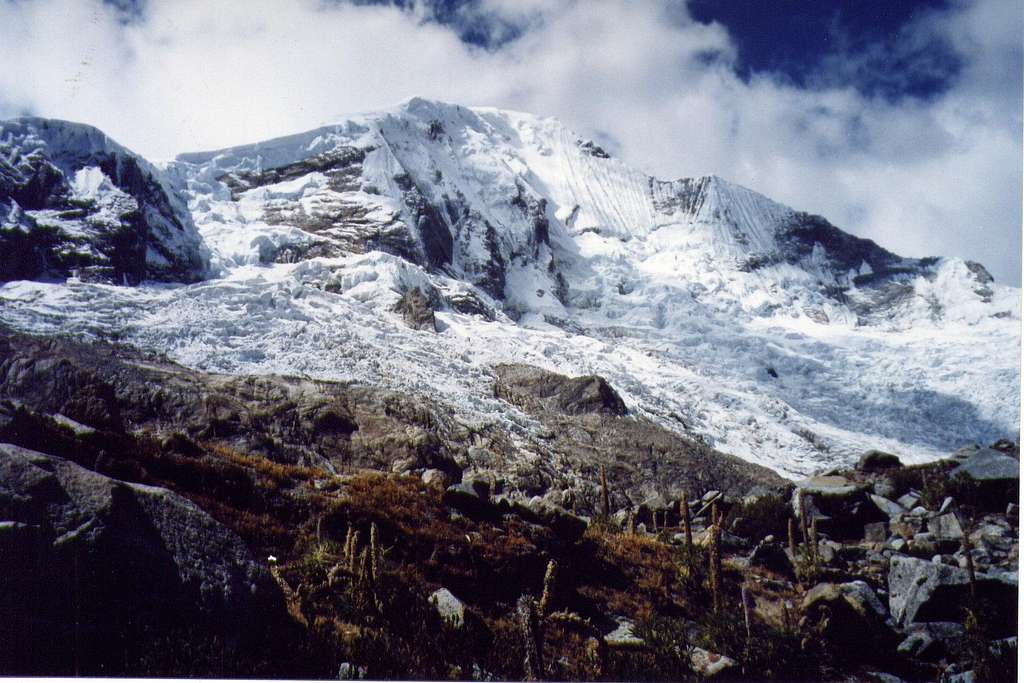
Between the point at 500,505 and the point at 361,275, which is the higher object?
the point at 361,275

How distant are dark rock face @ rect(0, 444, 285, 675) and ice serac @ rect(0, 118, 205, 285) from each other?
10.2 meters

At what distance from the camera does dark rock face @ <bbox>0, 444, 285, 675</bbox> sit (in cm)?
407

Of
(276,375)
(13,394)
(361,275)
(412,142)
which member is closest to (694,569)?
(13,394)

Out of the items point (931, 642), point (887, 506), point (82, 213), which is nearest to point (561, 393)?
point (887, 506)

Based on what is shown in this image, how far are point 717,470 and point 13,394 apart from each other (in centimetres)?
1712

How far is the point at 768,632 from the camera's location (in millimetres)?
6367

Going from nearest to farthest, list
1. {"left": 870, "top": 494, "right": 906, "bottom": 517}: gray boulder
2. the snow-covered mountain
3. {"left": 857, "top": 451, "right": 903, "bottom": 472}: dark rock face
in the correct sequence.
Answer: {"left": 870, "top": 494, "right": 906, "bottom": 517}: gray boulder → {"left": 857, "top": 451, "right": 903, "bottom": 472}: dark rock face → the snow-covered mountain

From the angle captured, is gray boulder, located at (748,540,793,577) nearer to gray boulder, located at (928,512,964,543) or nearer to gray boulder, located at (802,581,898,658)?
gray boulder, located at (802,581,898,658)

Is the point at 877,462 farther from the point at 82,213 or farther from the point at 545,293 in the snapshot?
the point at 545,293

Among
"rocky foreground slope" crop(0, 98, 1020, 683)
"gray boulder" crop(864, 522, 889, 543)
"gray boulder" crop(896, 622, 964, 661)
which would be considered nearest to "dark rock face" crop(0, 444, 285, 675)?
"rocky foreground slope" crop(0, 98, 1020, 683)

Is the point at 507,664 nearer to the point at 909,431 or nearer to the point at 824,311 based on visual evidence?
the point at 909,431

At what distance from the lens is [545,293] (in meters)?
61.2

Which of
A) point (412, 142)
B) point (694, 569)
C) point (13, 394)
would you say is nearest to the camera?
point (694, 569)

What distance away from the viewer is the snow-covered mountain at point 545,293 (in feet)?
73.2
